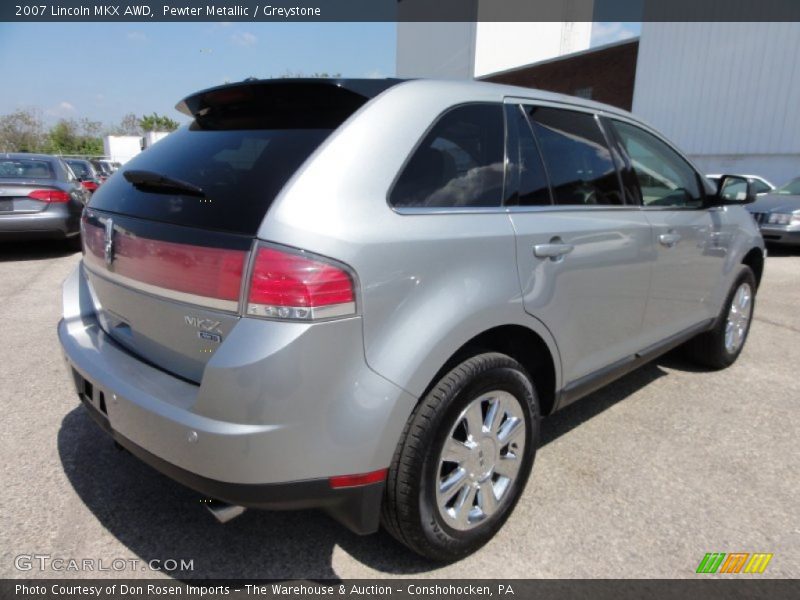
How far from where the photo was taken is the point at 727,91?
57.3ft

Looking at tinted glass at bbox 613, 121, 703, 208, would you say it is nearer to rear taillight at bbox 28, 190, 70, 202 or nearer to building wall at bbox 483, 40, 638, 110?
rear taillight at bbox 28, 190, 70, 202

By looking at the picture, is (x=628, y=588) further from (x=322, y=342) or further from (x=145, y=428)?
(x=145, y=428)

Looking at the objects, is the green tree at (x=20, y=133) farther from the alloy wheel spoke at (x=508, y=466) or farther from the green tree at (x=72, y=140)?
the alloy wheel spoke at (x=508, y=466)

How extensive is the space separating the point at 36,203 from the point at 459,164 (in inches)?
308

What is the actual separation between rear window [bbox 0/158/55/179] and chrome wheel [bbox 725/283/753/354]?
9.00 metres

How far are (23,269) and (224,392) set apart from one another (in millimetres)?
7378

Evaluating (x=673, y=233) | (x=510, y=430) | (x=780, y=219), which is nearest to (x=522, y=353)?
(x=510, y=430)

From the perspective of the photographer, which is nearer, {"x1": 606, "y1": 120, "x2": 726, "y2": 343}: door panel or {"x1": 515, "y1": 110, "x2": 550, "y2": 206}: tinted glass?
{"x1": 515, "y1": 110, "x2": 550, "y2": 206}: tinted glass

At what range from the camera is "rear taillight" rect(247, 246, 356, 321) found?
5.32 feet

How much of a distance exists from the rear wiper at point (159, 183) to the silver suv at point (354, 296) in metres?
0.01

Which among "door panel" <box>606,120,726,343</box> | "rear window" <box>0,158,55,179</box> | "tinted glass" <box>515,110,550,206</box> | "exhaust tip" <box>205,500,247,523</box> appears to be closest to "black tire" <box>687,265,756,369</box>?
"door panel" <box>606,120,726,343</box>

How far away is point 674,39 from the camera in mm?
18703

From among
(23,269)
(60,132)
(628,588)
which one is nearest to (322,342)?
(628,588)

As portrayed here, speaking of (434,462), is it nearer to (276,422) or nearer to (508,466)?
(508,466)
